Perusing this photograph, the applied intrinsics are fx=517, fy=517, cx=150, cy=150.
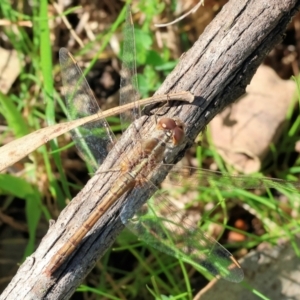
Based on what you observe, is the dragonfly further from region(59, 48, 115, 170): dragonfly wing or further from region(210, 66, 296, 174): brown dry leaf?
region(210, 66, 296, 174): brown dry leaf

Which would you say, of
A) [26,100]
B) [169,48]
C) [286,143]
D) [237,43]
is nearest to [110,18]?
[169,48]

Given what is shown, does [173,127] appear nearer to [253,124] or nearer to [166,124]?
[166,124]

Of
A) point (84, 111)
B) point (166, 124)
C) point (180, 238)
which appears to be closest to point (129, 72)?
point (84, 111)

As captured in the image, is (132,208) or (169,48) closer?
(132,208)

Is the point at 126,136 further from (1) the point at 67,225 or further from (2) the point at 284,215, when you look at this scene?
(2) the point at 284,215

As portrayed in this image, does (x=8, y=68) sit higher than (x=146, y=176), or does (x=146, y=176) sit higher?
(x=8, y=68)

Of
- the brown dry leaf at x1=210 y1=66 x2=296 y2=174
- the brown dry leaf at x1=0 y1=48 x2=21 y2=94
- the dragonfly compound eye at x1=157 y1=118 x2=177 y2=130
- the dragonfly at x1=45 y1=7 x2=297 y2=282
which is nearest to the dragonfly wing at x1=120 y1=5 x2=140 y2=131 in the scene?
the dragonfly at x1=45 y1=7 x2=297 y2=282

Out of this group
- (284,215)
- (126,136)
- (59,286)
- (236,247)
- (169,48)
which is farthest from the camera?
(169,48)
